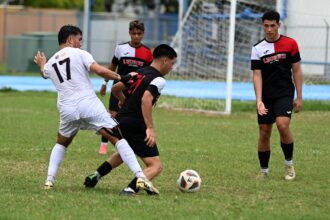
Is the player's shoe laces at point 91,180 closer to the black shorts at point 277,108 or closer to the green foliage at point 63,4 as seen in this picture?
the black shorts at point 277,108

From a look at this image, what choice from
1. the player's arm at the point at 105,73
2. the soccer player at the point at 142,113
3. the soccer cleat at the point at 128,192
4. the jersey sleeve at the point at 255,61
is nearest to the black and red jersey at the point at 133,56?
the jersey sleeve at the point at 255,61

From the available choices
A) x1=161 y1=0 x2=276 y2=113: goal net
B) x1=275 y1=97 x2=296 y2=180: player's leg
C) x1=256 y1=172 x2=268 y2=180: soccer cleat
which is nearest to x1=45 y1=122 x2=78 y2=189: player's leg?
x1=256 y1=172 x2=268 y2=180: soccer cleat

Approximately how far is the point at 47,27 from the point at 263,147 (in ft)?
126

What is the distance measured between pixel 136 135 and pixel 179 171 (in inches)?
86.8

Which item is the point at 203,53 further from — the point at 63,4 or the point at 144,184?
the point at 63,4

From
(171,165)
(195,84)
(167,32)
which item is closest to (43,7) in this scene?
(167,32)

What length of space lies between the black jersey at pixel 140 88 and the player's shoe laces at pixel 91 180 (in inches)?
28.8

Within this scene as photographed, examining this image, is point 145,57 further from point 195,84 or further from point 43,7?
point 43,7

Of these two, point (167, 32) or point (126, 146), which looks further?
point (167, 32)

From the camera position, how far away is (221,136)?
629 inches

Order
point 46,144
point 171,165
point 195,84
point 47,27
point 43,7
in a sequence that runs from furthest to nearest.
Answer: point 43,7, point 47,27, point 195,84, point 46,144, point 171,165

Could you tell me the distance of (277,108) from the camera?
10977 millimetres

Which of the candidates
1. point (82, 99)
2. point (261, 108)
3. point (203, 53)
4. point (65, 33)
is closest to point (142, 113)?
point (82, 99)

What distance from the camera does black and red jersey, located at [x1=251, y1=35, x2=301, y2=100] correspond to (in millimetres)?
10984
